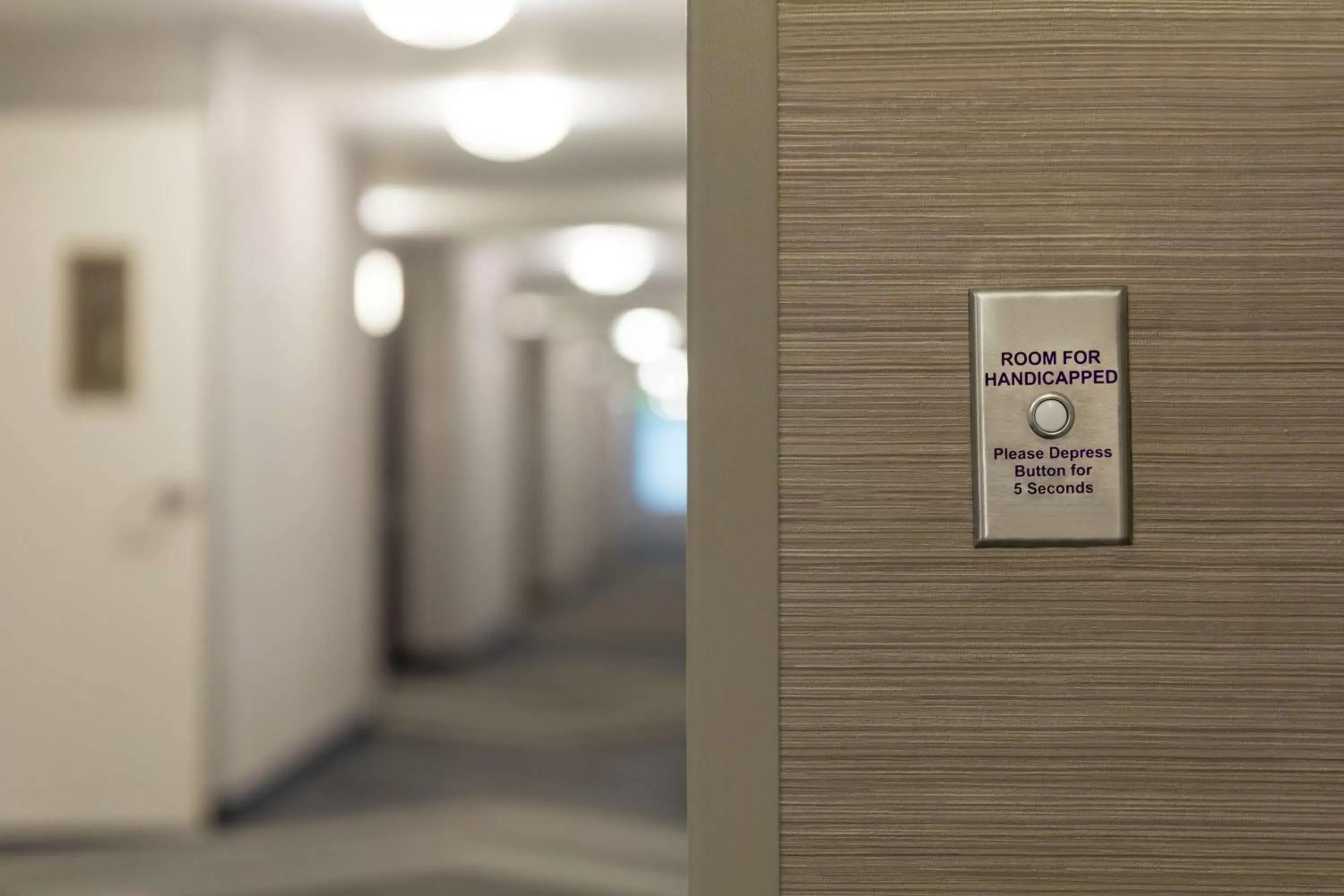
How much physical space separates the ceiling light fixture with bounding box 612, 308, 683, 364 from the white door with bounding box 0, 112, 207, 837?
9309 mm

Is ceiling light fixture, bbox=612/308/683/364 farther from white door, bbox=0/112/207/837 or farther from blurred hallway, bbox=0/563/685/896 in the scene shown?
white door, bbox=0/112/207/837

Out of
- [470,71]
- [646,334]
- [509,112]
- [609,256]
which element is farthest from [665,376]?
[470,71]

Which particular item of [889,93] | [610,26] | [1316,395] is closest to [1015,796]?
[1316,395]

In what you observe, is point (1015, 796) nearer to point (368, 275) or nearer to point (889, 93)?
point (889, 93)

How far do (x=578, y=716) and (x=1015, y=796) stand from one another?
6.11 meters

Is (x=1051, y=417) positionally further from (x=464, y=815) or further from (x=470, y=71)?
(x=470, y=71)

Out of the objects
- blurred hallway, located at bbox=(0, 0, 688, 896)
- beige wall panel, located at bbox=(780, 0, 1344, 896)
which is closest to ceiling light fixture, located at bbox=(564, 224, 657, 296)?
blurred hallway, located at bbox=(0, 0, 688, 896)

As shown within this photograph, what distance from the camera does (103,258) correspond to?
4.50m

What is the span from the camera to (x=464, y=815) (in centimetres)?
486

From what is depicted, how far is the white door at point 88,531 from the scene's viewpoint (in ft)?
14.5

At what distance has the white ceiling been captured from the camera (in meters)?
4.37

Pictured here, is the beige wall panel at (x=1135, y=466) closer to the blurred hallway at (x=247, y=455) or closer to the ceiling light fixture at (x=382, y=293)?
the blurred hallway at (x=247, y=455)

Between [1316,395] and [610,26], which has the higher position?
[610,26]

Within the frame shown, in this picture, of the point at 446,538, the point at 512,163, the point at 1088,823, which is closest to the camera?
the point at 1088,823
